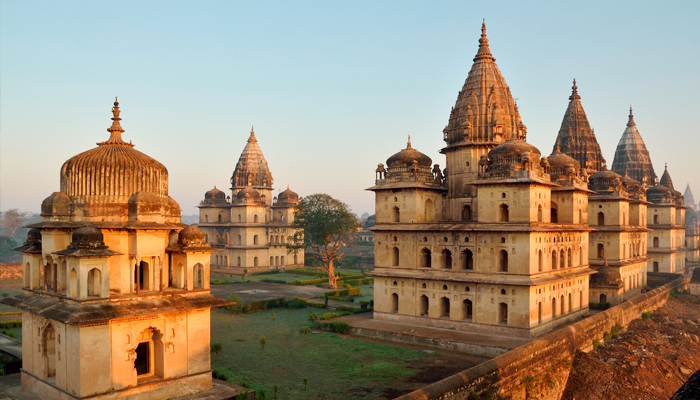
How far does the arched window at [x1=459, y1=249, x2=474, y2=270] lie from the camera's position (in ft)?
97.3

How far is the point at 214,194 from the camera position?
70125 millimetres

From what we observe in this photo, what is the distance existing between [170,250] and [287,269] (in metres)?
50.3

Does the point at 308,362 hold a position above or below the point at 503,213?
below

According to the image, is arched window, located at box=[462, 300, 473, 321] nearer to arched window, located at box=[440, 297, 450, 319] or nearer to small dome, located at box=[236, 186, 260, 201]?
arched window, located at box=[440, 297, 450, 319]

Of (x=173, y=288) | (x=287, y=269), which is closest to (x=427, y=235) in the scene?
(x=173, y=288)

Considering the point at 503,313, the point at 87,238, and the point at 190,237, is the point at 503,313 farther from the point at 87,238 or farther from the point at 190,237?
the point at 87,238

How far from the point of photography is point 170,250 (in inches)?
685

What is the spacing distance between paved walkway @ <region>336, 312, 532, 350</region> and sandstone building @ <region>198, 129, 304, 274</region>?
33.6 m

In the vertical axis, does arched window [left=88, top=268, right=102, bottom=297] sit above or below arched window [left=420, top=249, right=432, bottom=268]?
above

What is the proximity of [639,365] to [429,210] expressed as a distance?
43.8ft

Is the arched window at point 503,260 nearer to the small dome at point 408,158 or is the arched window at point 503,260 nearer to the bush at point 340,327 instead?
the small dome at point 408,158

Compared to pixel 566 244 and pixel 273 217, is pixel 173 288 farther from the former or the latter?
pixel 273 217

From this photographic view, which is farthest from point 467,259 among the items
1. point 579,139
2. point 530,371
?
point 579,139

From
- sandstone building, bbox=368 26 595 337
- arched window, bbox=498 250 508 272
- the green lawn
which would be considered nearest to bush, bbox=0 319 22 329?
the green lawn
